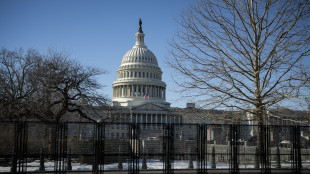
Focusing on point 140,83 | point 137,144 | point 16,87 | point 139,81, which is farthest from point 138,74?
point 137,144

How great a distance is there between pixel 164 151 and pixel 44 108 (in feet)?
51.7

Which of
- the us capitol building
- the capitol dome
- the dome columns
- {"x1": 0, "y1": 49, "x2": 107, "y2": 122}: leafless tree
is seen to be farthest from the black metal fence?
the dome columns

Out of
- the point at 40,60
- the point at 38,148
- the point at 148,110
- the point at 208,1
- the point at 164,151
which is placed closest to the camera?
the point at 164,151

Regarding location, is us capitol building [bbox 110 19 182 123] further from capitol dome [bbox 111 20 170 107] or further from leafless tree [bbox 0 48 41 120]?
leafless tree [bbox 0 48 41 120]

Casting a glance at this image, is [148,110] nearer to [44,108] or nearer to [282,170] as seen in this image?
[44,108]

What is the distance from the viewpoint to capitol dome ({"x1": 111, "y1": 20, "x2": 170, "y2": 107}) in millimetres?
130250

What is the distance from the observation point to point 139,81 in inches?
5167

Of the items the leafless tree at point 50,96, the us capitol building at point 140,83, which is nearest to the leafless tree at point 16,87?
the leafless tree at point 50,96

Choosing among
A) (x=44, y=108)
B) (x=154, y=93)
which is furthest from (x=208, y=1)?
(x=154, y=93)

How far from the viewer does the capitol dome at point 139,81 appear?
13025 cm

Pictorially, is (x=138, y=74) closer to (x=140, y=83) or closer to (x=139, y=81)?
(x=139, y=81)

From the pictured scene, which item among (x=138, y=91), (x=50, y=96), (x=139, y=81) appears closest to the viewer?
(x=50, y=96)

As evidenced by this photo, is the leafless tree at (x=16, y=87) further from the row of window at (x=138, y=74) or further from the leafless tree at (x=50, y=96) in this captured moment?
the row of window at (x=138, y=74)

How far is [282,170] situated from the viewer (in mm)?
18844
